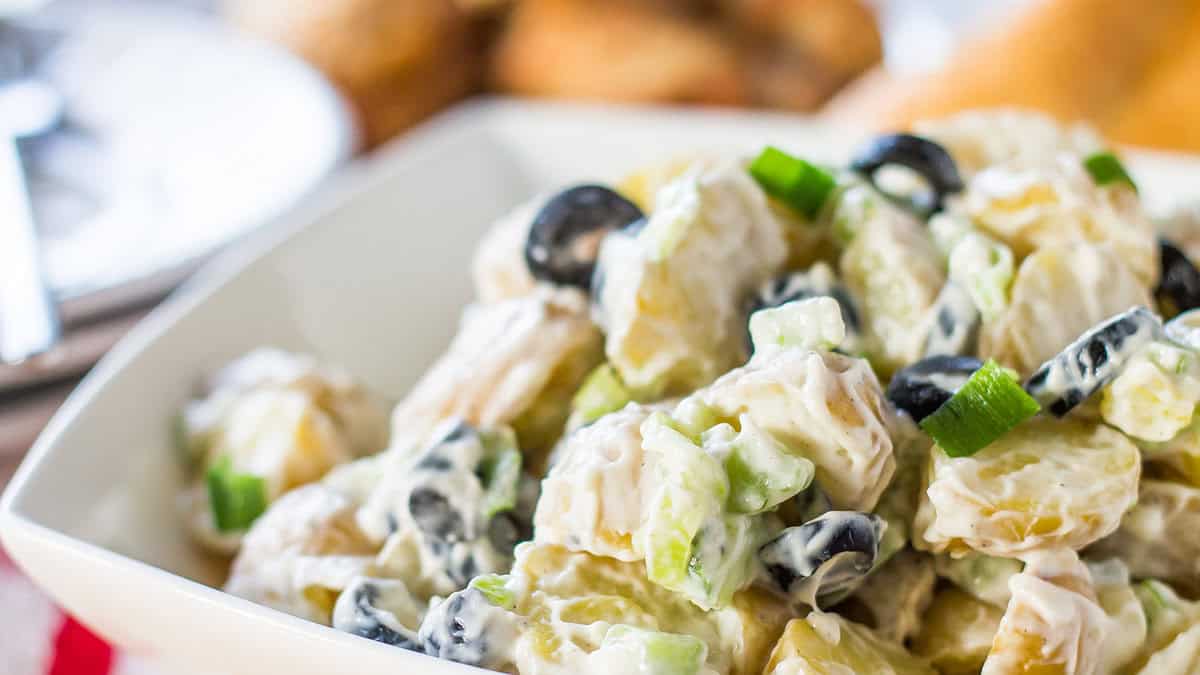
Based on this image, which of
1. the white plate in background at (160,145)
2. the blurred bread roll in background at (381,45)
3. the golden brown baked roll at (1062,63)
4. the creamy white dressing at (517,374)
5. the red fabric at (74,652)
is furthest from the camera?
the blurred bread roll in background at (381,45)

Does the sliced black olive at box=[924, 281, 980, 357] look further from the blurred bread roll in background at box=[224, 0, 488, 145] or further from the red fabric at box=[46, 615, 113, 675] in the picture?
the blurred bread roll in background at box=[224, 0, 488, 145]

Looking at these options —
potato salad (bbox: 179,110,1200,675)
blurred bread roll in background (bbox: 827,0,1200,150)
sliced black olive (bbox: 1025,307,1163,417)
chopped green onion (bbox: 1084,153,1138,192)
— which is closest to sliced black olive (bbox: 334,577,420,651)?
potato salad (bbox: 179,110,1200,675)

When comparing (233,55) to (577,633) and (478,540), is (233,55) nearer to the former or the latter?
(478,540)

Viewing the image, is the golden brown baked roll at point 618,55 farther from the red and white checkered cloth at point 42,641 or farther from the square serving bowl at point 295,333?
the red and white checkered cloth at point 42,641

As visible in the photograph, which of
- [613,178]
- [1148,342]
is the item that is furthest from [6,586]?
[1148,342]

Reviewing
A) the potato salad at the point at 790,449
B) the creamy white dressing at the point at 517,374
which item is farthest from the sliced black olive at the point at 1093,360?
the creamy white dressing at the point at 517,374

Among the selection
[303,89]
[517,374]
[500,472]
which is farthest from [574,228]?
[303,89]

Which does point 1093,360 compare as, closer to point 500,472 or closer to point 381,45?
point 500,472
